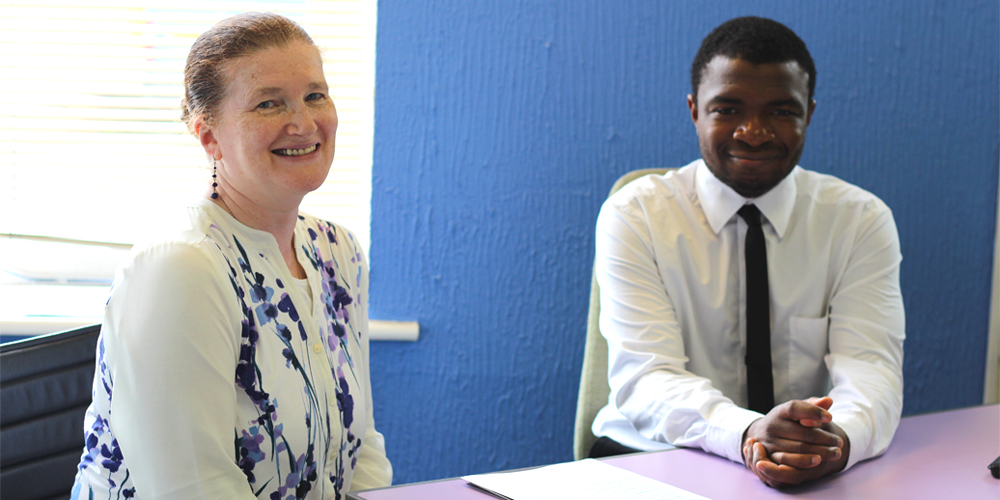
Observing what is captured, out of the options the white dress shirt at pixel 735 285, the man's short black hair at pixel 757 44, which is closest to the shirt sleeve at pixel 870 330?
the white dress shirt at pixel 735 285

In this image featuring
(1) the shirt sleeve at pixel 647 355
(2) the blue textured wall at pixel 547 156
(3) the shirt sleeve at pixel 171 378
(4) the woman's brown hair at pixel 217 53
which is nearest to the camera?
(3) the shirt sleeve at pixel 171 378

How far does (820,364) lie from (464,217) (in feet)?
2.83

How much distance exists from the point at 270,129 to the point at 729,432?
2.63ft

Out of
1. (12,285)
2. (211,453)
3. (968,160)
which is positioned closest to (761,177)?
(968,160)

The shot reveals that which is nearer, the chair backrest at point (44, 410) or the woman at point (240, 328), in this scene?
the woman at point (240, 328)

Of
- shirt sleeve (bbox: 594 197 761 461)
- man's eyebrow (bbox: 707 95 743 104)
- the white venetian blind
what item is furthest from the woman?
man's eyebrow (bbox: 707 95 743 104)

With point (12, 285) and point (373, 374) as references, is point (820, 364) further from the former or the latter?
point (12, 285)

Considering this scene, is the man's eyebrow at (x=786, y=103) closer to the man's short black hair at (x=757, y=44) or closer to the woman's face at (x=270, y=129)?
the man's short black hair at (x=757, y=44)

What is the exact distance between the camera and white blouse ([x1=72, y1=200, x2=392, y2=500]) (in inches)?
34.3

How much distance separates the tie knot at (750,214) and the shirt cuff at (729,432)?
0.49 meters

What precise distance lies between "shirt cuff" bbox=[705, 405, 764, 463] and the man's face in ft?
1.82

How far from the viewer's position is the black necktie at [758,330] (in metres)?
1.41

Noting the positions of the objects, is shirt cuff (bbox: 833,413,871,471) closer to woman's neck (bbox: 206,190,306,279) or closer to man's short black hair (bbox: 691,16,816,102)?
man's short black hair (bbox: 691,16,816,102)

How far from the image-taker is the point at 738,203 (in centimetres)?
150
